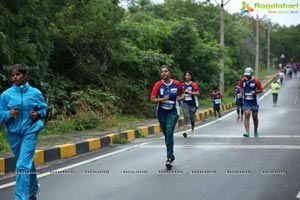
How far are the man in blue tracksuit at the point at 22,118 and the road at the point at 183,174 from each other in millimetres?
858

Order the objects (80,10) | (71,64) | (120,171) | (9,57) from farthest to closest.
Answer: (71,64) → (80,10) → (9,57) → (120,171)

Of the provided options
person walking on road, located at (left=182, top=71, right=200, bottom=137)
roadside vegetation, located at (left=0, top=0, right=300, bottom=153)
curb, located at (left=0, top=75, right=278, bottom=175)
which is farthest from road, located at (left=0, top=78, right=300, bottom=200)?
roadside vegetation, located at (left=0, top=0, right=300, bottom=153)

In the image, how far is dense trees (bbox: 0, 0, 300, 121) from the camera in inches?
566

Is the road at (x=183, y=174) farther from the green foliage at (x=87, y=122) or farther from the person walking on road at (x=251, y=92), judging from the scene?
the green foliage at (x=87, y=122)

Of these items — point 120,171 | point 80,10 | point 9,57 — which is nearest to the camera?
point 120,171

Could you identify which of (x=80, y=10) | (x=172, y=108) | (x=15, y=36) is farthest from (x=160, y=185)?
(x=80, y=10)

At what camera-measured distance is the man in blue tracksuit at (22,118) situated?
5.70 meters

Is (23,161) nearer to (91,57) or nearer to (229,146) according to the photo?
(229,146)

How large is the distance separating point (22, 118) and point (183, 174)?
292 cm

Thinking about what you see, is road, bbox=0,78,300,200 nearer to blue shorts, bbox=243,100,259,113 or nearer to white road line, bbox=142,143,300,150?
white road line, bbox=142,143,300,150

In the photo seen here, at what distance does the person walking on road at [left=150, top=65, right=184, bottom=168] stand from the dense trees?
5510 millimetres

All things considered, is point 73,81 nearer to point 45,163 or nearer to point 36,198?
point 45,163

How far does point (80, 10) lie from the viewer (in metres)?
18.0

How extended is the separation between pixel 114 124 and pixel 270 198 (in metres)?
10.0
